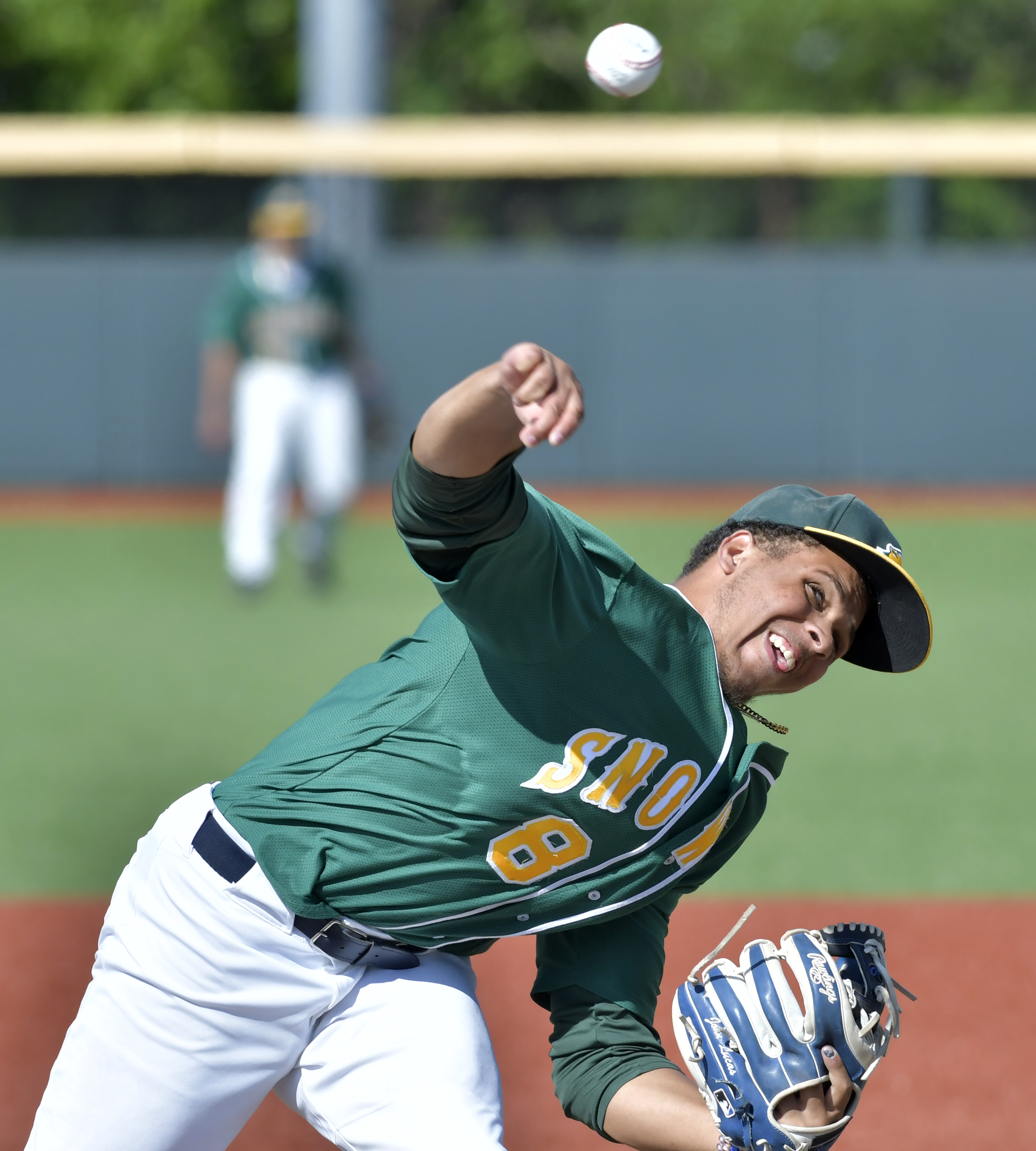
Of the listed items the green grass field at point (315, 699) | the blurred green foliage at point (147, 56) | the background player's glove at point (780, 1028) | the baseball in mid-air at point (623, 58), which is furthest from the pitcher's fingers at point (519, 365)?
the blurred green foliage at point (147, 56)

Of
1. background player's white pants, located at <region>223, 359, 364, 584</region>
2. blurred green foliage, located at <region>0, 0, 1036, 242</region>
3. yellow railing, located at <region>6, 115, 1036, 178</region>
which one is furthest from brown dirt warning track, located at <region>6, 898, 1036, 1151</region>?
blurred green foliage, located at <region>0, 0, 1036, 242</region>

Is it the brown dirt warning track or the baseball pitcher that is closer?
the baseball pitcher

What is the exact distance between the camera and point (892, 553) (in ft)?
Result: 7.33

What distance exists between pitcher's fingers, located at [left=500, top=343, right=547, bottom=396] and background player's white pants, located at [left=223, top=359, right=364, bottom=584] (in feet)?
23.7

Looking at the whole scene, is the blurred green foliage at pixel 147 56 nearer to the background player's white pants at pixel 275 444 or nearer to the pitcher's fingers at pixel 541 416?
the background player's white pants at pixel 275 444

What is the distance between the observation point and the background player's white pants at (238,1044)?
7.00ft

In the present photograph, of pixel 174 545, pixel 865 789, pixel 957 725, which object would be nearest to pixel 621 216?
pixel 174 545

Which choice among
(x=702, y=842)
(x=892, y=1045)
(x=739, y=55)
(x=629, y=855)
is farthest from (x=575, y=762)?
(x=739, y=55)

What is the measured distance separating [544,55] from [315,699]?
787 inches

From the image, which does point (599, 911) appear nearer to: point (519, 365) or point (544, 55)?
point (519, 365)

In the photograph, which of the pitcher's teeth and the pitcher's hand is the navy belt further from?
A: the pitcher's hand

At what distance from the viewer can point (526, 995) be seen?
159 inches

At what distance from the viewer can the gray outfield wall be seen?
13328 millimetres

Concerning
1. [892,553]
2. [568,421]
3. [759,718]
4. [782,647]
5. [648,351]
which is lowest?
[648,351]
